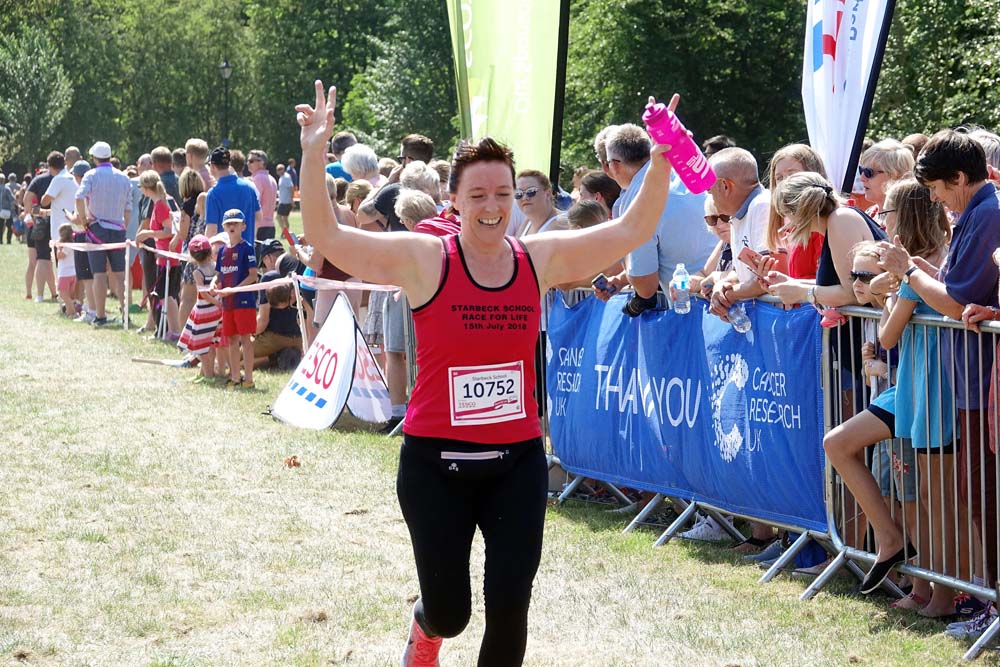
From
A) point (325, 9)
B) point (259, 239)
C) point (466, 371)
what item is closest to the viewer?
point (466, 371)

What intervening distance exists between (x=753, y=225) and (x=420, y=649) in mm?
3127

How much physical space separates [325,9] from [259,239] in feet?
190

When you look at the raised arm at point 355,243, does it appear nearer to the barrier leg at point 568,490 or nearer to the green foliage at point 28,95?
the barrier leg at point 568,490

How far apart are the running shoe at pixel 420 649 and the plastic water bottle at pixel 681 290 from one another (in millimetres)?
2858

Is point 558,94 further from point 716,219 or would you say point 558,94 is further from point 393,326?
point 393,326

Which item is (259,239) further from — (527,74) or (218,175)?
(527,74)

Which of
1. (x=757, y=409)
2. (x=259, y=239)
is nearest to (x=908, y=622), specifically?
(x=757, y=409)

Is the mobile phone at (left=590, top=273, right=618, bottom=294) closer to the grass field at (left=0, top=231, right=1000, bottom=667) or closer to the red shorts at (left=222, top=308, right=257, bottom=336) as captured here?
the grass field at (left=0, top=231, right=1000, bottom=667)

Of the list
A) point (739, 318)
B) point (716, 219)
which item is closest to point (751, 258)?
point (739, 318)

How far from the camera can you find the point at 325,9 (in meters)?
70.8

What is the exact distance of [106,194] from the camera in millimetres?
16766

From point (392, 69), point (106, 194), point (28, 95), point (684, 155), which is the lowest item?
point (106, 194)

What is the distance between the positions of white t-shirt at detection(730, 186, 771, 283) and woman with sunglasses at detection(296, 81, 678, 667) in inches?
98.3

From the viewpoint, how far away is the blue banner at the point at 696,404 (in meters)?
6.07
